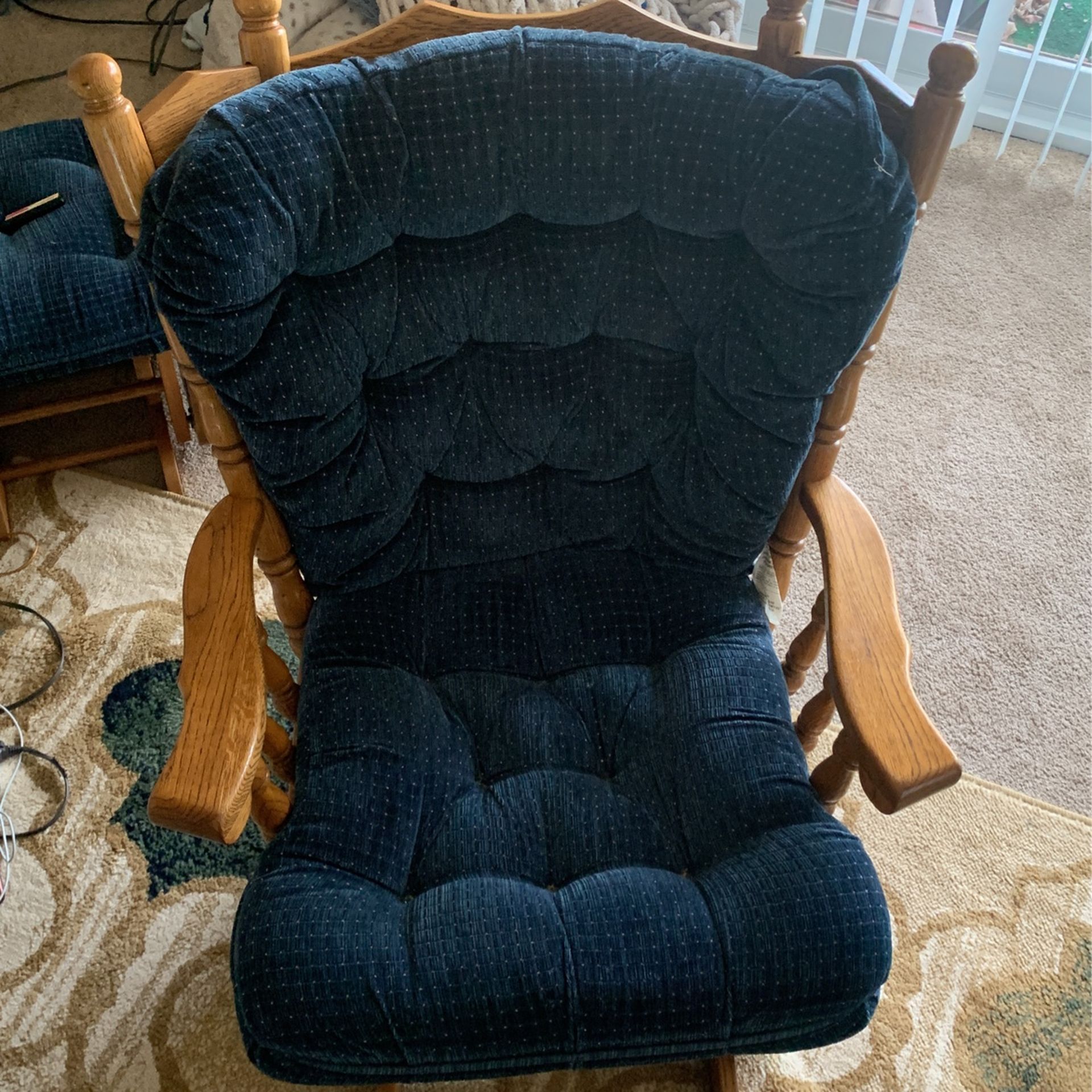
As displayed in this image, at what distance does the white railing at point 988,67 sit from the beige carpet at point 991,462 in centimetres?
6

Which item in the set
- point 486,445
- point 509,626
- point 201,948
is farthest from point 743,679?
point 201,948

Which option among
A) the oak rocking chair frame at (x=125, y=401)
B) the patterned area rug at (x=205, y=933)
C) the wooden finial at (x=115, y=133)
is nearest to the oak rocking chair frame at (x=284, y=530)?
the wooden finial at (x=115, y=133)

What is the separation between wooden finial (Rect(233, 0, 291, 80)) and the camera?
848 millimetres

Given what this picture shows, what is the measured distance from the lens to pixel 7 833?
130 centimetres

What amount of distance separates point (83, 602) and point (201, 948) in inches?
23.7

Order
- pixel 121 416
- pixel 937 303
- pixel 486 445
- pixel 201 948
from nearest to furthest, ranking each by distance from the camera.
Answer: pixel 486 445
pixel 201 948
pixel 121 416
pixel 937 303

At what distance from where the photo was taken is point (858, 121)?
0.83 m

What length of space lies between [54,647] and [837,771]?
117 centimetres

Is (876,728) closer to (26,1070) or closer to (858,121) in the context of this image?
(858,121)

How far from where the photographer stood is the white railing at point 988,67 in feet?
7.13

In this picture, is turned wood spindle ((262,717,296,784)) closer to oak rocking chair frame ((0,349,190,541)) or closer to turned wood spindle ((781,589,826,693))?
turned wood spindle ((781,589,826,693))

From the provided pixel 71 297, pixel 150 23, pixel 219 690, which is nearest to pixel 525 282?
pixel 219 690

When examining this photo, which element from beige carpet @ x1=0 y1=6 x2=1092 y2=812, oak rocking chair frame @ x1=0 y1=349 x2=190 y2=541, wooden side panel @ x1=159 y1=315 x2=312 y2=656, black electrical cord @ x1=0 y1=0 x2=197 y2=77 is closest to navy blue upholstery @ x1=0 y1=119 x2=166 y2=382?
oak rocking chair frame @ x1=0 y1=349 x2=190 y2=541

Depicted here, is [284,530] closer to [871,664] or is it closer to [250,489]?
[250,489]
